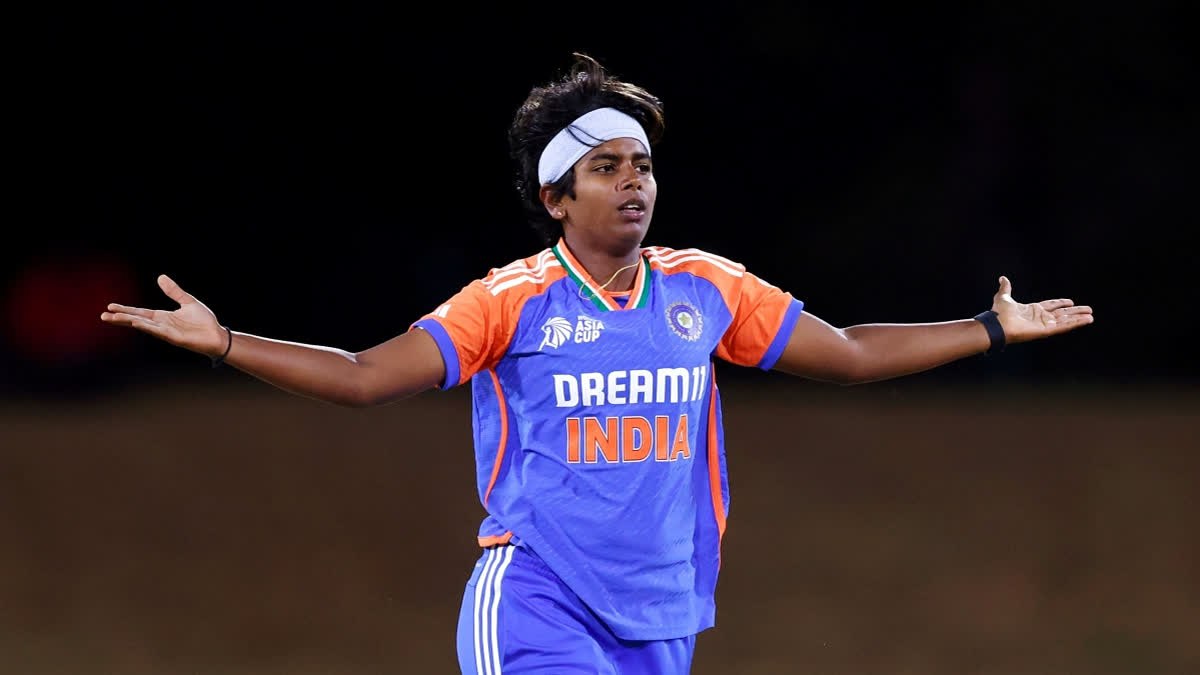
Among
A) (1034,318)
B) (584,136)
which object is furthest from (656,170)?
(584,136)

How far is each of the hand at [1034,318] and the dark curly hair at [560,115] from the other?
3.22 ft

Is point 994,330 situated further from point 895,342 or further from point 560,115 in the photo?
point 560,115

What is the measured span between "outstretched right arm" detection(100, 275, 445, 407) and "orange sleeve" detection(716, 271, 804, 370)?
73cm

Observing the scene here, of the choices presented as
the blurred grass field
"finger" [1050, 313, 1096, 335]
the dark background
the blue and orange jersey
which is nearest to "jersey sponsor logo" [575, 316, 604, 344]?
the blue and orange jersey

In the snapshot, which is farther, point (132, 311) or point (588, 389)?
point (588, 389)

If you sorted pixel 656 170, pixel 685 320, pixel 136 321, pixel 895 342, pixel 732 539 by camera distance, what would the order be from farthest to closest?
pixel 656 170, pixel 732 539, pixel 895 342, pixel 685 320, pixel 136 321

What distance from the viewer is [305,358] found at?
2.94m

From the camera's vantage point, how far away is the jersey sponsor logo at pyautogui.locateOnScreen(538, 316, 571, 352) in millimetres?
3107

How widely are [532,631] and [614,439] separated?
450mm

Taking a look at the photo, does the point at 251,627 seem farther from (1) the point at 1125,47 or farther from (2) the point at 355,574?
(1) the point at 1125,47

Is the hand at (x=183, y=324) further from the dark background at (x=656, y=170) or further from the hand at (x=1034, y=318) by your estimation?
the dark background at (x=656, y=170)

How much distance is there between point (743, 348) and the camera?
338 cm

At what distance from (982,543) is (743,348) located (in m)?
4.70

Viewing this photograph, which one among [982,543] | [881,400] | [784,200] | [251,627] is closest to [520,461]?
[251,627]
